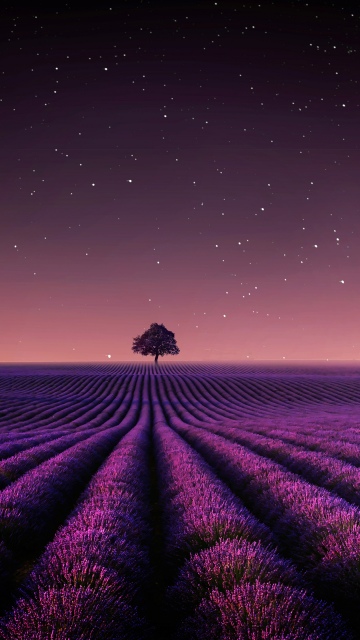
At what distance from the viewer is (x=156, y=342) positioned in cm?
8656

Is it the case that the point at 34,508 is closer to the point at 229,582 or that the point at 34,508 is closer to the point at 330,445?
the point at 229,582

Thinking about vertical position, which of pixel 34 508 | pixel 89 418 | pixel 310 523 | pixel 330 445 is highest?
pixel 310 523

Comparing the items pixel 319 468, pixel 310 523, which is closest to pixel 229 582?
pixel 310 523

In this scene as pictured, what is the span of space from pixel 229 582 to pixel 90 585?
96 cm

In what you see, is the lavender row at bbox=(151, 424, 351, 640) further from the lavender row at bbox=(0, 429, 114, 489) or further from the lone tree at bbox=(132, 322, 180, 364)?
the lone tree at bbox=(132, 322, 180, 364)

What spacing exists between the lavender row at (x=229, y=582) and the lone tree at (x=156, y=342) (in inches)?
3245

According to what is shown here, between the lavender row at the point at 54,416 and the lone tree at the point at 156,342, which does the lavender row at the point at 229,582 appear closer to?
the lavender row at the point at 54,416

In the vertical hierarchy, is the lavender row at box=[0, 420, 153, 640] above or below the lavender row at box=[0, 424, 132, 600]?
above

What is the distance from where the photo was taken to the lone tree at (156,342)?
284 ft

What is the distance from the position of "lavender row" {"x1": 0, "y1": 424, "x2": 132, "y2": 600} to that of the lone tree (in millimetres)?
78704

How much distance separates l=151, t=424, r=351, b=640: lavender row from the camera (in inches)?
83.0

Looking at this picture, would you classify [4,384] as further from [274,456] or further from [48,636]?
[48,636]

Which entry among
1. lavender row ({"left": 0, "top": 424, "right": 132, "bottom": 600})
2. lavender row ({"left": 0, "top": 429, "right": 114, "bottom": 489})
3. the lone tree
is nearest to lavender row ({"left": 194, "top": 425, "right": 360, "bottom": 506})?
lavender row ({"left": 0, "top": 424, "right": 132, "bottom": 600})

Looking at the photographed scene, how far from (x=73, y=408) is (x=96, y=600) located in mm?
25244
